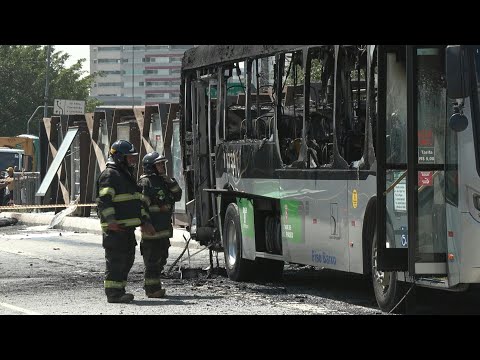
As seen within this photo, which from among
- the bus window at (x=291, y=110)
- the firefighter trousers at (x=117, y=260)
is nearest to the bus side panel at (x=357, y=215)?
the bus window at (x=291, y=110)

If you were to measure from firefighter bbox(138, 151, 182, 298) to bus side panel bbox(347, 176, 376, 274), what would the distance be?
2.51 m

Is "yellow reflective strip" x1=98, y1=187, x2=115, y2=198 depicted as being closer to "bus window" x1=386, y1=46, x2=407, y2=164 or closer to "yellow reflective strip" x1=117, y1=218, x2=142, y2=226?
"yellow reflective strip" x1=117, y1=218, x2=142, y2=226

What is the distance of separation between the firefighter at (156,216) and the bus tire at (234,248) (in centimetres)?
222

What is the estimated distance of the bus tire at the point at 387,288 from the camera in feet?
44.1

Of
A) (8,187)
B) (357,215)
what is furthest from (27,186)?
(357,215)

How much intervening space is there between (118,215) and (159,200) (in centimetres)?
77

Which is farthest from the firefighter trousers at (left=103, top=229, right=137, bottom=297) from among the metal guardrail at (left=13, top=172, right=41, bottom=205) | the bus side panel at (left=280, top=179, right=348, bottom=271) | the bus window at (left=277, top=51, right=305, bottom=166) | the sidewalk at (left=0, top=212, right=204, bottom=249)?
the metal guardrail at (left=13, top=172, right=41, bottom=205)

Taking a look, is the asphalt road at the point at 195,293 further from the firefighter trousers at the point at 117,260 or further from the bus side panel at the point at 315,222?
the bus side panel at the point at 315,222

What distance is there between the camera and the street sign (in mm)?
60281

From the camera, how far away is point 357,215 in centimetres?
1423

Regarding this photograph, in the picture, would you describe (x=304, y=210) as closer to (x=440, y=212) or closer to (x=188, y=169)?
(x=440, y=212)

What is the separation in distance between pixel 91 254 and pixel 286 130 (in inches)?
325

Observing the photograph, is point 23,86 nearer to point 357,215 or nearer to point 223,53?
point 223,53
